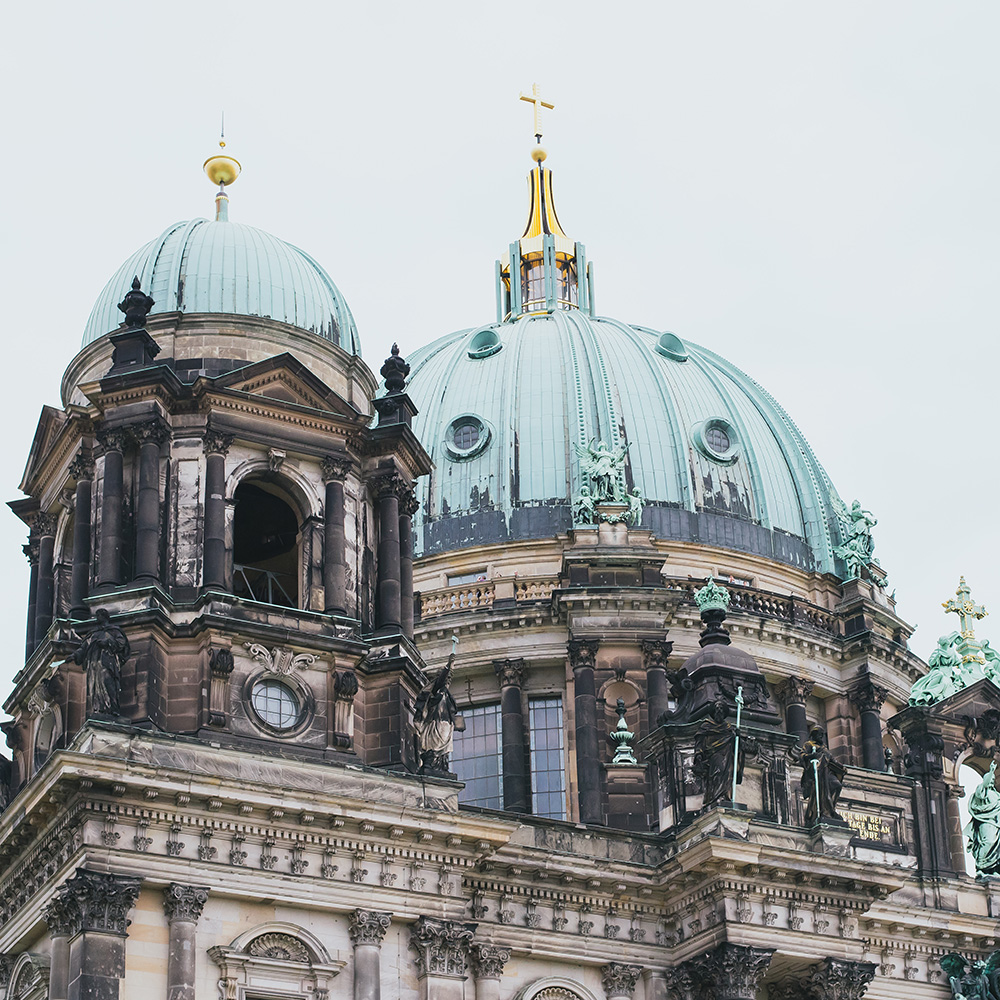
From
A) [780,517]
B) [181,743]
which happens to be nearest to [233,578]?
[181,743]

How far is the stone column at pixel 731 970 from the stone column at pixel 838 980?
145cm

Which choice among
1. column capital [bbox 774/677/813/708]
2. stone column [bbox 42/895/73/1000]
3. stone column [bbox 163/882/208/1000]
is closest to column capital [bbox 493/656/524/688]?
column capital [bbox 774/677/813/708]

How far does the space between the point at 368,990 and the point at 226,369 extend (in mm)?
12841

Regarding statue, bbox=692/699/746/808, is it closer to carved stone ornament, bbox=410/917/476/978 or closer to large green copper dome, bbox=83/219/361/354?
carved stone ornament, bbox=410/917/476/978

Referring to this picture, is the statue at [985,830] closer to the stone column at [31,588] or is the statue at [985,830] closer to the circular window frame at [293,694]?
the circular window frame at [293,694]

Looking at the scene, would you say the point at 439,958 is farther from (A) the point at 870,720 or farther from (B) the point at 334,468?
(A) the point at 870,720

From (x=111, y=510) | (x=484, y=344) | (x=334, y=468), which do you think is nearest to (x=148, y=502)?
(x=111, y=510)

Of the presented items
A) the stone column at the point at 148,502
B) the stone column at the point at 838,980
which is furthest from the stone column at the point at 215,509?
the stone column at the point at 838,980

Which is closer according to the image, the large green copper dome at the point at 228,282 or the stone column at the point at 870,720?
the large green copper dome at the point at 228,282

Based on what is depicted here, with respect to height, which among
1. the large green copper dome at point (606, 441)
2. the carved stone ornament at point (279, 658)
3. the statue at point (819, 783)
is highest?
the large green copper dome at point (606, 441)

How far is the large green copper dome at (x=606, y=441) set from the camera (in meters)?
56.9

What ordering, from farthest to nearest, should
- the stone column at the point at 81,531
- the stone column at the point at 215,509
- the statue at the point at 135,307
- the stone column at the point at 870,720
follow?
the stone column at the point at 870,720, the statue at the point at 135,307, the stone column at the point at 215,509, the stone column at the point at 81,531

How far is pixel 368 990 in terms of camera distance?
35.5 meters

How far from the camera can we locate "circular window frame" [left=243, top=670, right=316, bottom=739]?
36969 mm
